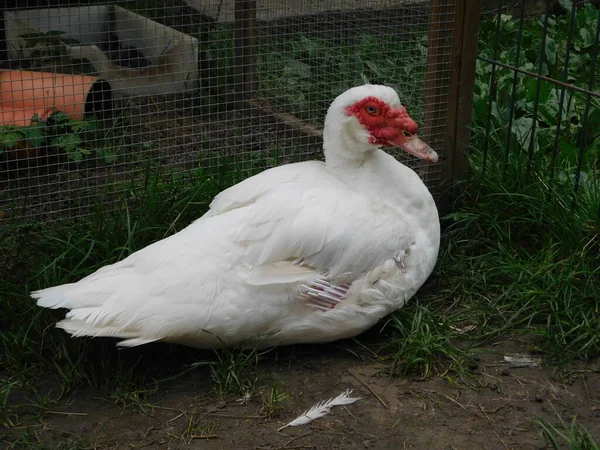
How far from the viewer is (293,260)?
143 inches

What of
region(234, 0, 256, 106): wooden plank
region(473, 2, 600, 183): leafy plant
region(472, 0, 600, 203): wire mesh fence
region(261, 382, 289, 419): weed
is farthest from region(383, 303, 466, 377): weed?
region(234, 0, 256, 106): wooden plank

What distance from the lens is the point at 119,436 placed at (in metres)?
3.27

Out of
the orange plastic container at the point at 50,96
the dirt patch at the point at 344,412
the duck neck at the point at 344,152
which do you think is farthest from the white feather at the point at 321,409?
the orange plastic container at the point at 50,96

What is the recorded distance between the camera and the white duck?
3.42 m

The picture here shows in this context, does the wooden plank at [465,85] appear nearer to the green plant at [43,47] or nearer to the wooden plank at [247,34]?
the wooden plank at [247,34]

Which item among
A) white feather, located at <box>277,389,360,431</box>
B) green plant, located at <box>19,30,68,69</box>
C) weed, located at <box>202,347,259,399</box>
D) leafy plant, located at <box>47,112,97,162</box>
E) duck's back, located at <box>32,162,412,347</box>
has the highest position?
green plant, located at <box>19,30,68,69</box>

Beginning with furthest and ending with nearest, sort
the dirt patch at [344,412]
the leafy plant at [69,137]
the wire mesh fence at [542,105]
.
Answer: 1. the leafy plant at [69,137]
2. the wire mesh fence at [542,105]
3. the dirt patch at [344,412]

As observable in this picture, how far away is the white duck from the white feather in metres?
0.33

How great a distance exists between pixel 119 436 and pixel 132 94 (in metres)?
3.36

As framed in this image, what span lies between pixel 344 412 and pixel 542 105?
2.99m

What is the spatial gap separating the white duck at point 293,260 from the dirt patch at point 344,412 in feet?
0.75

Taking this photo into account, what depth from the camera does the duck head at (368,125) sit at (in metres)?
3.93

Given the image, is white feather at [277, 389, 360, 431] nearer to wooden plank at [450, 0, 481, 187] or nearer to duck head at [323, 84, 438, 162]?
duck head at [323, 84, 438, 162]

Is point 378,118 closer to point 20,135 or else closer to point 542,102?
point 542,102
